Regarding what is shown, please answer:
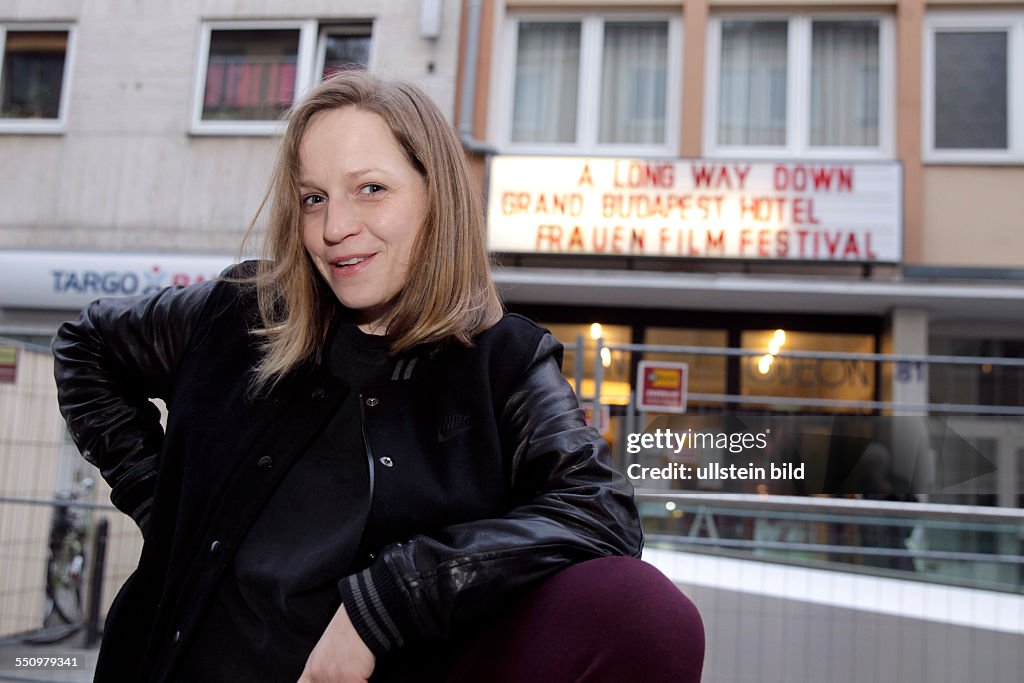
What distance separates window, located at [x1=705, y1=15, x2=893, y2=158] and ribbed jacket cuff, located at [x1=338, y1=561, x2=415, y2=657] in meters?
9.03

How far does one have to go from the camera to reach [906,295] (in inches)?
348

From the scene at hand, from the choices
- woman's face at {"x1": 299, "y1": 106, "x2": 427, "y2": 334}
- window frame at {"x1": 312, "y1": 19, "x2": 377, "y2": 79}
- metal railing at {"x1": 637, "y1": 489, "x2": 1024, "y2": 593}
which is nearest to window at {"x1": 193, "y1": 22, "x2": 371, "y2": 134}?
window frame at {"x1": 312, "y1": 19, "x2": 377, "y2": 79}

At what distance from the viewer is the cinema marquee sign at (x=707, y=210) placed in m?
8.95

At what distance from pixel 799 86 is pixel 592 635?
9.50 m

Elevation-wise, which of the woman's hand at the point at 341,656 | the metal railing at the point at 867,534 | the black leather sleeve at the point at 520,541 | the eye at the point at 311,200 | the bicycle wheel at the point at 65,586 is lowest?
the bicycle wheel at the point at 65,586

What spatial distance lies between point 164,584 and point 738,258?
796 centimetres

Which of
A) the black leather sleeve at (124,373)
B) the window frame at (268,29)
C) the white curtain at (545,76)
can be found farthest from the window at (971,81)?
the black leather sleeve at (124,373)

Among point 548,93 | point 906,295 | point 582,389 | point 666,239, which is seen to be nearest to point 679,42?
point 548,93

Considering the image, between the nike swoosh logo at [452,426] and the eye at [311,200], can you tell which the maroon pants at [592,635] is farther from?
the eye at [311,200]

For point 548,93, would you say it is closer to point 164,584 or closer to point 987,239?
point 987,239

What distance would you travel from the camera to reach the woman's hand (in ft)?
4.24

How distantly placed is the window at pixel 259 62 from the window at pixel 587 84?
1.69 m

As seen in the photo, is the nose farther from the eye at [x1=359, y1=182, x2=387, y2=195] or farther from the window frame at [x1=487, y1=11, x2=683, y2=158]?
the window frame at [x1=487, y1=11, x2=683, y2=158]

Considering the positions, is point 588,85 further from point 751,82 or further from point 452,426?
point 452,426
